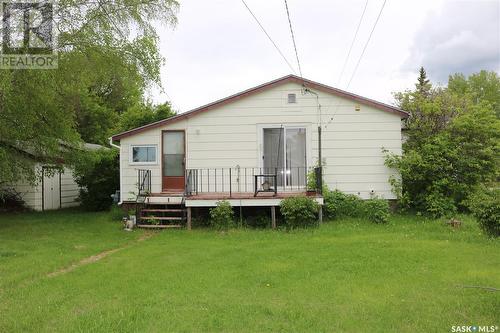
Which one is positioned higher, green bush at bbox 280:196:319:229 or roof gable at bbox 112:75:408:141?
roof gable at bbox 112:75:408:141

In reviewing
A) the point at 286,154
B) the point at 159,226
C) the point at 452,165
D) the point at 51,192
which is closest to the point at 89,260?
the point at 159,226

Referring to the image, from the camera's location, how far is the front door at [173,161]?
38.2ft

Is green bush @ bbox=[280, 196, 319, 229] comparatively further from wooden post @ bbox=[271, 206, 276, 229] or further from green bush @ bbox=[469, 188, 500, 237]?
green bush @ bbox=[469, 188, 500, 237]

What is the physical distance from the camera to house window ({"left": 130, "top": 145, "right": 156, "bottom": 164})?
11.7m

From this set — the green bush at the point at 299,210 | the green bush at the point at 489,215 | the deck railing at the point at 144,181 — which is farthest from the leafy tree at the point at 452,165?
the deck railing at the point at 144,181

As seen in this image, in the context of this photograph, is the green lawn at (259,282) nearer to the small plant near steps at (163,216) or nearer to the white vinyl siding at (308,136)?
the small plant near steps at (163,216)

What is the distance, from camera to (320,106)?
36.7 ft

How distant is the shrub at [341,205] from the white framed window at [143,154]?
5.04 metres

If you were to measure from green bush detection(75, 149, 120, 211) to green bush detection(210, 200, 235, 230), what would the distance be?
639 centimetres

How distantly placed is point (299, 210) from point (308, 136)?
2.62 metres

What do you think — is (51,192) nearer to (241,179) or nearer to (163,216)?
(163,216)

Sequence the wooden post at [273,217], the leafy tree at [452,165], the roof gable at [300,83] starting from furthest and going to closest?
the roof gable at [300,83] < the leafy tree at [452,165] < the wooden post at [273,217]

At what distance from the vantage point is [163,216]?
36.0 ft

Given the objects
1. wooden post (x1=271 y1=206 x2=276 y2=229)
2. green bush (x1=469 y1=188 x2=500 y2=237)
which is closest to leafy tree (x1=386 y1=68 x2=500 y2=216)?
wooden post (x1=271 y1=206 x2=276 y2=229)
